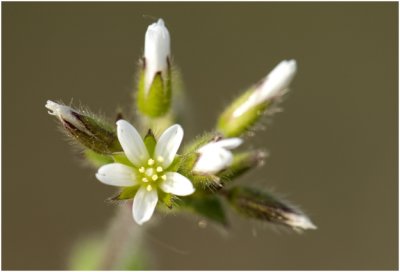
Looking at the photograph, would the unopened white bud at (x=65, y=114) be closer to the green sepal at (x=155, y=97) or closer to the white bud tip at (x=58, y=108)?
the white bud tip at (x=58, y=108)

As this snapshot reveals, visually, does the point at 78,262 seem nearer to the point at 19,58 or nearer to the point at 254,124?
the point at 254,124

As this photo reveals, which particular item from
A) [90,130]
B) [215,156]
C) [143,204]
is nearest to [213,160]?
[215,156]

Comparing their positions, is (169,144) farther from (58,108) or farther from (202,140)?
(58,108)

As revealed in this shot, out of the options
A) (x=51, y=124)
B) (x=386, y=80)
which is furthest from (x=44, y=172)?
(x=386, y=80)

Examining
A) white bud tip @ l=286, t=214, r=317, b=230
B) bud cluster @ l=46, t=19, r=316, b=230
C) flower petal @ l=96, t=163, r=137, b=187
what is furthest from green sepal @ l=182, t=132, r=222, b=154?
white bud tip @ l=286, t=214, r=317, b=230

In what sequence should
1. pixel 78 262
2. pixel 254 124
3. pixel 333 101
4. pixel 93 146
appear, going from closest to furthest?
pixel 93 146 → pixel 254 124 → pixel 78 262 → pixel 333 101

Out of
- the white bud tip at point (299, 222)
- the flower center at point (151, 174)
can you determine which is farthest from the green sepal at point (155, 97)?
the white bud tip at point (299, 222)
